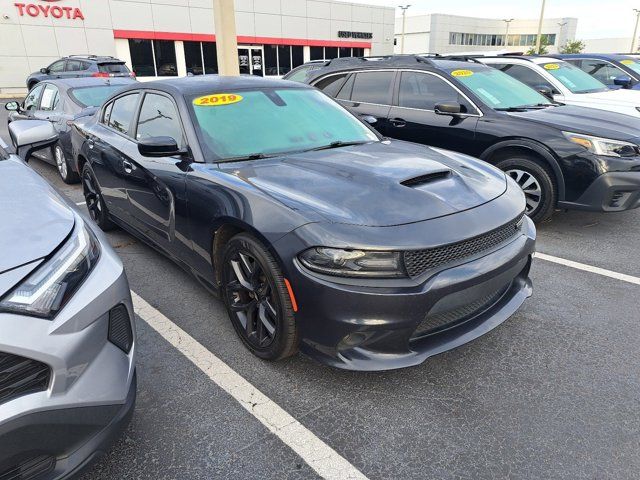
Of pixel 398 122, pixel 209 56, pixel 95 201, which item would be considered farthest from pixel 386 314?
pixel 209 56

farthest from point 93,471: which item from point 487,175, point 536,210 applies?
point 536,210

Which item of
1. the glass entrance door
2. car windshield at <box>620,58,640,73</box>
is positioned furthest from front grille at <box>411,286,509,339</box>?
the glass entrance door

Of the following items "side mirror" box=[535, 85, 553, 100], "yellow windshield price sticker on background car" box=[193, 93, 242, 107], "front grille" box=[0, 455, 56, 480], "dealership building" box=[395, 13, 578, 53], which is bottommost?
"front grille" box=[0, 455, 56, 480]

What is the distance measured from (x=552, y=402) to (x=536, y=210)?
2.88m

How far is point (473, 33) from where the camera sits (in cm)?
7269

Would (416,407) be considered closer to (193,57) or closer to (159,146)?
(159,146)

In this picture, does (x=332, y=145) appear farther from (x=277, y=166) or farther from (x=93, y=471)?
(x=93, y=471)

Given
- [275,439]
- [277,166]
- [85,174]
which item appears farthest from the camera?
[85,174]

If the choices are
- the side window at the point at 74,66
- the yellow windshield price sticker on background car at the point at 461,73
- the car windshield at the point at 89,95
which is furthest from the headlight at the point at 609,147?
the side window at the point at 74,66

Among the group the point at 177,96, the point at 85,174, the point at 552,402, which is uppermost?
the point at 177,96

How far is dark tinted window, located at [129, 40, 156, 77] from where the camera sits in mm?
28781

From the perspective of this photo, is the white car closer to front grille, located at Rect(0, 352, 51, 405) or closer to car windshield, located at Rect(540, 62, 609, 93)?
Answer: car windshield, located at Rect(540, 62, 609, 93)

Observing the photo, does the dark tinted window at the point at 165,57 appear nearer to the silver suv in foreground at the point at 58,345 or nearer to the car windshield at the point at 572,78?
the car windshield at the point at 572,78

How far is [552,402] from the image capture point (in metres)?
2.40
